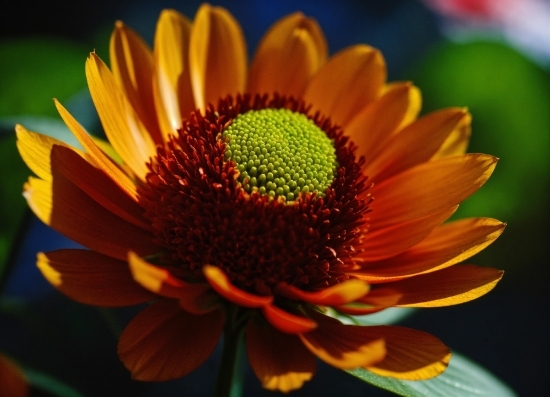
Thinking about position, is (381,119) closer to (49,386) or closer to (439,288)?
(439,288)

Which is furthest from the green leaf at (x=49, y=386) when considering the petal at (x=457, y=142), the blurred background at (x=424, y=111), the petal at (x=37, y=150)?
the petal at (x=457, y=142)

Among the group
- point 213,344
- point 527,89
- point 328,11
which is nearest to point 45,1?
point 328,11

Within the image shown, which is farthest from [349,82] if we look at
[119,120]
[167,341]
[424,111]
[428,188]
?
[424,111]

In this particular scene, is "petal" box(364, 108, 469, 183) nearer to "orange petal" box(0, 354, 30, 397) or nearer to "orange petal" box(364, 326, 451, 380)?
"orange petal" box(364, 326, 451, 380)

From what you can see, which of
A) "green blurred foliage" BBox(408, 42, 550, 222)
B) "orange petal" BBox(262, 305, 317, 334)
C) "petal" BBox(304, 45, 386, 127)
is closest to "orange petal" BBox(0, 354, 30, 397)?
"orange petal" BBox(262, 305, 317, 334)

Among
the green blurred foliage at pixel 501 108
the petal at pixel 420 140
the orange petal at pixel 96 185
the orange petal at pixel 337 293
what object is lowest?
the orange petal at pixel 337 293

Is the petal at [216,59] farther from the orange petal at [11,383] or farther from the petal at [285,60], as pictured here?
the orange petal at [11,383]

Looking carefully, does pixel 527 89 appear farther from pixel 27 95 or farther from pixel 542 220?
pixel 27 95
